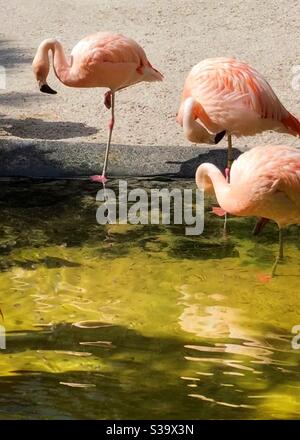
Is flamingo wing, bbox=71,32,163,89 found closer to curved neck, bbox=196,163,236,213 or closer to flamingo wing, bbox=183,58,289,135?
flamingo wing, bbox=183,58,289,135

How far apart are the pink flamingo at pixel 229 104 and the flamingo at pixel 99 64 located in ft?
2.18

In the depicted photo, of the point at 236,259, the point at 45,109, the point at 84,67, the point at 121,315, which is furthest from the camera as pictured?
the point at 45,109

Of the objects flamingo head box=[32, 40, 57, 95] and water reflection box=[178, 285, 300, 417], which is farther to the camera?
flamingo head box=[32, 40, 57, 95]

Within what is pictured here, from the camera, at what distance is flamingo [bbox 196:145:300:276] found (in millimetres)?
4484

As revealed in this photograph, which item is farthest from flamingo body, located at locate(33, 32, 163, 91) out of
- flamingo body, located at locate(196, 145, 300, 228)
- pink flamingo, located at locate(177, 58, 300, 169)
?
flamingo body, located at locate(196, 145, 300, 228)

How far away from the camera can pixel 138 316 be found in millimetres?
3986

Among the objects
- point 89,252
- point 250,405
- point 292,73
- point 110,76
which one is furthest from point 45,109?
point 250,405

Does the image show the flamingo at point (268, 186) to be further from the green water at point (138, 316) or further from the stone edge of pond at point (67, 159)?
the stone edge of pond at point (67, 159)

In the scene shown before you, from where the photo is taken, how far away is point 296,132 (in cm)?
547

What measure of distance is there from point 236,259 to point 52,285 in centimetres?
86

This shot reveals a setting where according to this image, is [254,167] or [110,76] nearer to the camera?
[254,167]

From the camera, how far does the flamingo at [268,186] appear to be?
4.48 m

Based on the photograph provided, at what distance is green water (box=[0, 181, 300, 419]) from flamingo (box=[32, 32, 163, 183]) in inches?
32.7

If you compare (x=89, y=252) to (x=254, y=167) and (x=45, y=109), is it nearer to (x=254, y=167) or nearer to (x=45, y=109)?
(x=254, y=167)
